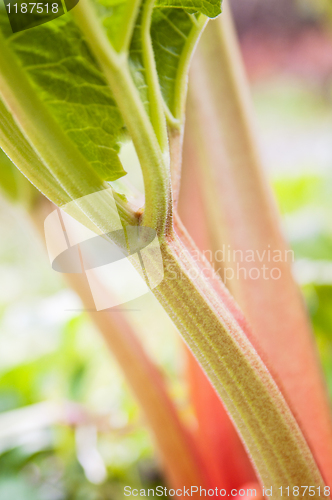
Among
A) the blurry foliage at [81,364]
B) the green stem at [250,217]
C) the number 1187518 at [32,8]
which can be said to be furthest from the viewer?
the blurry foliage at [81,364]

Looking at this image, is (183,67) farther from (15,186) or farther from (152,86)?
(15,186)

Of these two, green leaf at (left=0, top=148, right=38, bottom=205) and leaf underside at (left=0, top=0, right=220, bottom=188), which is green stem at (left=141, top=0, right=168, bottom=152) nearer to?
leaf underside at (left=0, top=0, right=220, bottom=188)

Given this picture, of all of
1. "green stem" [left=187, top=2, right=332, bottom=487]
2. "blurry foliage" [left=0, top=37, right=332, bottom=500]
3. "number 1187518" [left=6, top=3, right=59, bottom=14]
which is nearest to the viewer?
"number 1187518" [left=6, top=3, right=59, bottom=14]

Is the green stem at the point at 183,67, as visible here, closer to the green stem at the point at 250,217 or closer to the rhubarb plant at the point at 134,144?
the rhubarb plant at the point at 134,144

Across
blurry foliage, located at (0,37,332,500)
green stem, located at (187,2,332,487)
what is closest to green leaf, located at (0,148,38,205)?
blurry foliage, located at (0,37,332,500)

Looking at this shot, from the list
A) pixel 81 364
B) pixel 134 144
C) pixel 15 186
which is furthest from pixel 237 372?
pixel 81 364

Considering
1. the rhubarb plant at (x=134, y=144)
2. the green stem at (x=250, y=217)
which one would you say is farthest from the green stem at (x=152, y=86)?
the green stem at (x=250, y=217)
